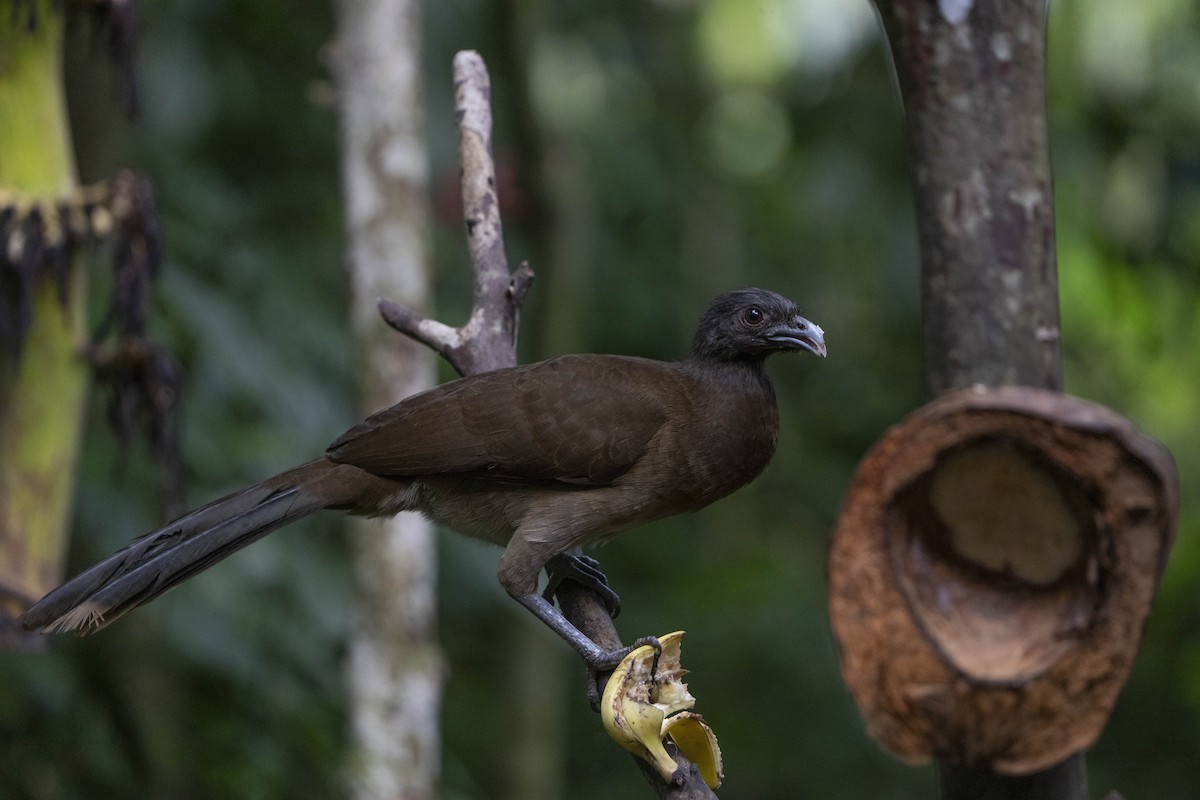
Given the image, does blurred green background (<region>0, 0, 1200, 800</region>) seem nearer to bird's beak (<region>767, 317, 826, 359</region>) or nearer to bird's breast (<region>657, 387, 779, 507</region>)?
bird's breast (<region>657, 387, 779, 507</region>)

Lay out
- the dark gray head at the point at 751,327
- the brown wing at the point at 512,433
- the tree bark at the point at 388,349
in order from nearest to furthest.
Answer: the brown wing at the point at 512,433 < the dark gray head at the point at 751,327 < the tree bark at the point at 388,349

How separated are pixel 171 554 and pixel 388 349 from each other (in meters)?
1.31

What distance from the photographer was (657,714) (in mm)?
2199

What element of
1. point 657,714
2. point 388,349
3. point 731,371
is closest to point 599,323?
point 388,349

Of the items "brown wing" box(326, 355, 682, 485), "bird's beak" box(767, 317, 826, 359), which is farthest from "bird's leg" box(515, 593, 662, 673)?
"bird's beak" box(767, 317, 826, 359)

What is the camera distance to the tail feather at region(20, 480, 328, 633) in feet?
8.39

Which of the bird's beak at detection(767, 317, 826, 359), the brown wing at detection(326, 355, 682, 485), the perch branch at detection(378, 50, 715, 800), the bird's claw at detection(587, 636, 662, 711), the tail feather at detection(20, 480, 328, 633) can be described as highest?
the perch branch at detection(378, 50, 715, 800)

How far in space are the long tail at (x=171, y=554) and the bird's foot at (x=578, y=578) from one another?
0.54m

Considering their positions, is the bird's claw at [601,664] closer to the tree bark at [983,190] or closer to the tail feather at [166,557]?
the tail feather at [166,557]

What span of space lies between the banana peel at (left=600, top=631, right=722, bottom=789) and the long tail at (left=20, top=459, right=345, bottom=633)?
94 cm

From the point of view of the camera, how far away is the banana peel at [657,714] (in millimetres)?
2174

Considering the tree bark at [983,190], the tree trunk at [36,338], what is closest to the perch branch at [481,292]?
the tree trunk at [36,338]

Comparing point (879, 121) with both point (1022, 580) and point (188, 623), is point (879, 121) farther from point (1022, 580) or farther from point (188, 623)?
point (1022, 580)

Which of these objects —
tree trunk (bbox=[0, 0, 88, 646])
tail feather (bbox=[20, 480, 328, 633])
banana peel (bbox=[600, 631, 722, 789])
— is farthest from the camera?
tree trunk (bbox=[0, 0, 88, 646])
